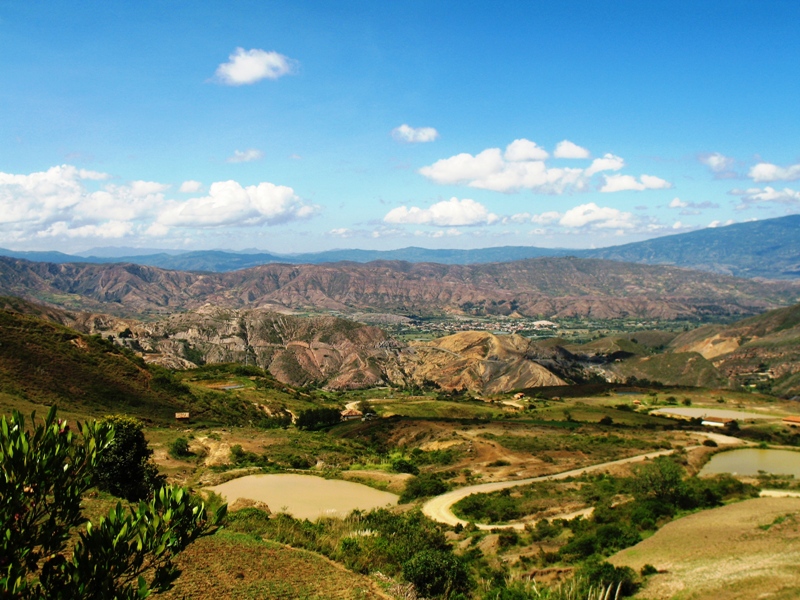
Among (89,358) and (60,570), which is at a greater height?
(60,570)

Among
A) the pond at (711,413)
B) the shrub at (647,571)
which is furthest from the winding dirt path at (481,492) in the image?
the pond at (711,413)

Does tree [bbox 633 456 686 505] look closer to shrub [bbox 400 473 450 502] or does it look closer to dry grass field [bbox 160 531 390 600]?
shrub [bbox 400 473 450 502]

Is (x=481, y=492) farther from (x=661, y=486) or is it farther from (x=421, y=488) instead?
(x=661, y=486)

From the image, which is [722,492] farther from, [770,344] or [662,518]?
[770,344]

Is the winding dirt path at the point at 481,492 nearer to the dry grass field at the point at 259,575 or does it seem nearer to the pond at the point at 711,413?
the dry grass field at the point at 259,575

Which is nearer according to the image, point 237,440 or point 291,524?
point 291,524

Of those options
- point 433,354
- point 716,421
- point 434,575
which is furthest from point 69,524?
point 433,354

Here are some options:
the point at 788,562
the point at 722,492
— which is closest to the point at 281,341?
the point at 722,492

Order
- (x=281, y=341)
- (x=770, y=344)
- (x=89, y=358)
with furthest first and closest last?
1. (x=281, y=341)
2. (x=770, y=344)
3. (x=89, y=358)
